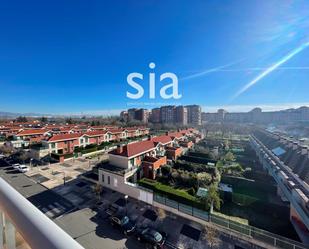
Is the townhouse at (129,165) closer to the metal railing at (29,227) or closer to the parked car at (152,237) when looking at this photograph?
the parked car at (152,237)

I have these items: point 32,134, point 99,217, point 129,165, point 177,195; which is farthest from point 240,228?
point 32,134

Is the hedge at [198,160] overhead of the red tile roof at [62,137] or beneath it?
beneath

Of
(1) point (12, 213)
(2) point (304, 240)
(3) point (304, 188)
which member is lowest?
(2) point (304, 240)

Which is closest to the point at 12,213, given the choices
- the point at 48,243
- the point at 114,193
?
the point at 48,243

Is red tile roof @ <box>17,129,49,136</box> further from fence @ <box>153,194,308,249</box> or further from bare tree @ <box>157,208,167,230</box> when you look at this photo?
bare tree @ <box>157,208,167,230</box>

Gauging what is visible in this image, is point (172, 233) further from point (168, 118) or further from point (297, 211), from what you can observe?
point (168, 118)

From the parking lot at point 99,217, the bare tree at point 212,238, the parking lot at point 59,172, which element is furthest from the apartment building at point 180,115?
the bare tree at point 212,238

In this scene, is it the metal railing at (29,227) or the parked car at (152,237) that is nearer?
the metal railing at (29,227)
